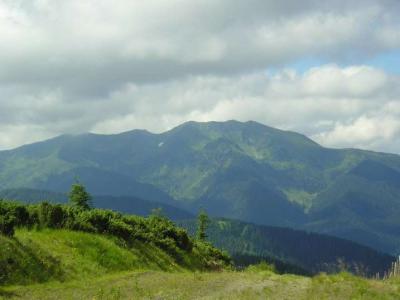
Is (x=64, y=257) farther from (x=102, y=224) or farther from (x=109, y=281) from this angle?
(x=102, y=224)

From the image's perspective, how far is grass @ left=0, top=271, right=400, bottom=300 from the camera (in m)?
24.0

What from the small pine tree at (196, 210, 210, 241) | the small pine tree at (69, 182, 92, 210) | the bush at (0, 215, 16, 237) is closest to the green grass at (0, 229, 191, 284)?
the bush at (0, 215, 16, 237)

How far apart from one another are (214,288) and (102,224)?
1810 centimetres

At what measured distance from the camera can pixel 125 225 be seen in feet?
143

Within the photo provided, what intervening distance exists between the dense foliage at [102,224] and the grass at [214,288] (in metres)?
6.96

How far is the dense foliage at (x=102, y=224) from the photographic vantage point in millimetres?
35656

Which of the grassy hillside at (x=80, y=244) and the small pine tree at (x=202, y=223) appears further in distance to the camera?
the small pine tree at (x=202, y=223)

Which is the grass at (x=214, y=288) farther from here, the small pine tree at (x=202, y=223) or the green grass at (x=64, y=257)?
the small pine tree at (x=202, y=223)

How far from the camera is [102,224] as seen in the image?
42125mm

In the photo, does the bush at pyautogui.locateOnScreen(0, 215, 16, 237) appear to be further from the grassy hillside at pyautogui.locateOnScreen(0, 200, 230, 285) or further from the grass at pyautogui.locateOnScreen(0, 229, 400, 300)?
the grass at pyautogui.locateOnScreen(0, 229, 400, 300)

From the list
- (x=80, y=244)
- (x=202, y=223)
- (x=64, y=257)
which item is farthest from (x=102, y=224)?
(x=202, y=223)

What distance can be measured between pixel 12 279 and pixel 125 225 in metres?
16.5

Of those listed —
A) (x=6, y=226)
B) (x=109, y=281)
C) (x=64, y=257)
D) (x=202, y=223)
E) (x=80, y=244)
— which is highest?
(x=6, y=226)

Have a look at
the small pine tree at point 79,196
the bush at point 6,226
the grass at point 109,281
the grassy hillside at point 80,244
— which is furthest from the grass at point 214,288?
the small pine tree at point 79,196
